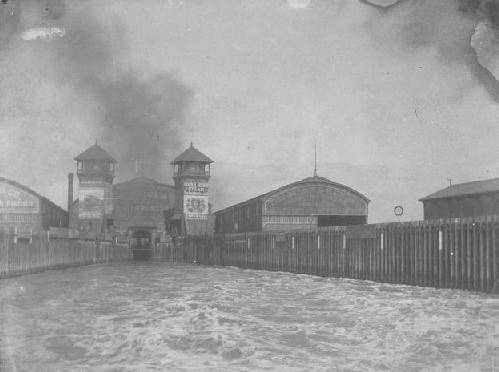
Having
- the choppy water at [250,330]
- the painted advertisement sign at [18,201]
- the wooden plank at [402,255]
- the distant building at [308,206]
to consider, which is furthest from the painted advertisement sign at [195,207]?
the wooden plank at [402,255]

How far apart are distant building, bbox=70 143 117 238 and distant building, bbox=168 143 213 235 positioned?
6.29m

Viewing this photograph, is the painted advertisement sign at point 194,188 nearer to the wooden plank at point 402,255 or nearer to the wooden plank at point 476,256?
the wooden plank at point 402,255

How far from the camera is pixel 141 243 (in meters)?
63.5

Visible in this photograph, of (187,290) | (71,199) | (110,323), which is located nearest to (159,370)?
(110,323)

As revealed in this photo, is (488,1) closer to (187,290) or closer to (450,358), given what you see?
(450,358)

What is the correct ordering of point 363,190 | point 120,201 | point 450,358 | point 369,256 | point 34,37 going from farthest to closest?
point 120,201, point 363,190, point 369,256, point 34,37, point 450,358

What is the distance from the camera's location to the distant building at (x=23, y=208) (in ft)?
128

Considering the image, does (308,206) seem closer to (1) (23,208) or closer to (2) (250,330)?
Answer: (1) (23,208)

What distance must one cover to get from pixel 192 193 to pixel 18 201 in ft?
52.8

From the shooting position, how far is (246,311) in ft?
45.3

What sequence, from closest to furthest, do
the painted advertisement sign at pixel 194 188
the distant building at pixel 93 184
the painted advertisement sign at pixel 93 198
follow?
the distant building at pixel 93 184 → the painted advertisement sign at pixel 93 198 → the painted advertisement sign at pixel 194 188

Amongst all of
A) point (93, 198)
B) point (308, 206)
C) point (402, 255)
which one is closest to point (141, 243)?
point (93, 198)

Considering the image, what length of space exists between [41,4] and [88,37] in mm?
1820

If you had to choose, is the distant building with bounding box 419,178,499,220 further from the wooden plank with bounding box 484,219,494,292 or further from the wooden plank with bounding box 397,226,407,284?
the wooden plank with bounding box 484,219,494,292
